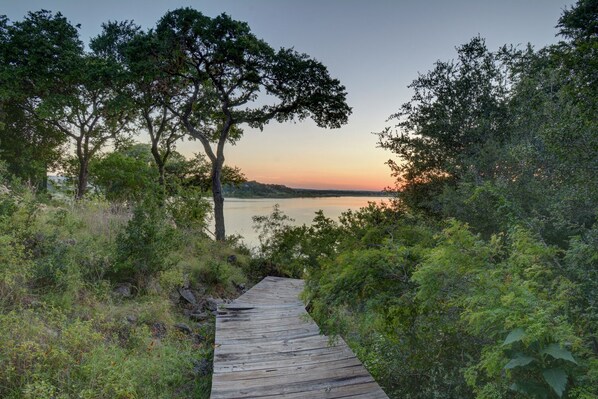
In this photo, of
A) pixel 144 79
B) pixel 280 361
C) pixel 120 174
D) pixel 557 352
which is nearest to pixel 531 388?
pixel 557 352

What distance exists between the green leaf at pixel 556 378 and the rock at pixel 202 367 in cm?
390

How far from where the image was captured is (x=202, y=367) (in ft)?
14.5

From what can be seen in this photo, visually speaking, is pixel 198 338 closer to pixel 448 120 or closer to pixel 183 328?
pixel 183 328

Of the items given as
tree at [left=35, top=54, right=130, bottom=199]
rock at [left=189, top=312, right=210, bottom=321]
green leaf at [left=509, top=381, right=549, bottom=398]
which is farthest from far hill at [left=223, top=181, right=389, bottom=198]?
green leaf at [left=509, top=381, right=549, bottom=398]

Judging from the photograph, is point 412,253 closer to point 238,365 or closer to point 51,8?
point 238,365

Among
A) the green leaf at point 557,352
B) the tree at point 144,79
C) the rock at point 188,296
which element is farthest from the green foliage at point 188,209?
the green leaf at point 557,352

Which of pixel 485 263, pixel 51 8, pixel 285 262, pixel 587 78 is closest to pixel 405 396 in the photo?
pixel 485 263

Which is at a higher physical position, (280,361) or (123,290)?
(123,290)

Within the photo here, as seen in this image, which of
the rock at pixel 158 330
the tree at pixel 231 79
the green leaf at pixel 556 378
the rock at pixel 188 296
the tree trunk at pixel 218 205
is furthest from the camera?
the tree trunk at pixel 218 205

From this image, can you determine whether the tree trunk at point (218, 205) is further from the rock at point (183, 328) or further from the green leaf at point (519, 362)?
the green leaf at point (519, 362)

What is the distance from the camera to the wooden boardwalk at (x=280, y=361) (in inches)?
134

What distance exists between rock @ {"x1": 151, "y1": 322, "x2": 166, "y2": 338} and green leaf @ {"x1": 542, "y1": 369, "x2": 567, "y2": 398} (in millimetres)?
4900

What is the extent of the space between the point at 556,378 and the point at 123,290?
19.8 feet

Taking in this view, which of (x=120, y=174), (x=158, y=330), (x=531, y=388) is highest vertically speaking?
(x=120, y=174)
